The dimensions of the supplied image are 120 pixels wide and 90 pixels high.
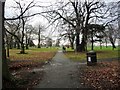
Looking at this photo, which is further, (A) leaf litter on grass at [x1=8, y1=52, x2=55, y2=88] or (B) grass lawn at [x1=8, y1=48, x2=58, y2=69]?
(B) grass lawn at [x1=8, y1=48, x2=58, y2=69]

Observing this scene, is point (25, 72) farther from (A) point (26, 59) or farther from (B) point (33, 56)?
(B) point (33, 56)

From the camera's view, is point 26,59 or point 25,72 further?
point 26,59

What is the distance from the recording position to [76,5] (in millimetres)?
43938

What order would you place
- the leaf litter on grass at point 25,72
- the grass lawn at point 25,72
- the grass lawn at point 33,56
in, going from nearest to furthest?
the grass lawn at point 25,72 < the leaf litter on grass at point 25,72 < the grass lawn at point 33,56

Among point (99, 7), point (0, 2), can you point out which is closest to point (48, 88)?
point (0, 2)

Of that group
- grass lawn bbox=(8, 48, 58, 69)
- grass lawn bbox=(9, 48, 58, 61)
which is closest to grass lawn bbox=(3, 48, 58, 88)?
grass lawn bbox=(8, 48, 58, 69)

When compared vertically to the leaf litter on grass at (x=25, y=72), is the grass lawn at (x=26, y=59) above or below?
above

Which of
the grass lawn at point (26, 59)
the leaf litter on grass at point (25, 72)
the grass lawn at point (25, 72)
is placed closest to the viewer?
the grass lawn at point (25, 72)

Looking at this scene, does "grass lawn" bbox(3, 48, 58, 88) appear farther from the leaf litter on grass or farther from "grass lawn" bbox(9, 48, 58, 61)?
"grass lawn" bbox(9, 48, 58, 61)

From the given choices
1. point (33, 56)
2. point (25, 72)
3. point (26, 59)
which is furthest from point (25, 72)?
point (33, 56)

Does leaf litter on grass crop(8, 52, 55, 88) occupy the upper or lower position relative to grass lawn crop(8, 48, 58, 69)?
lower

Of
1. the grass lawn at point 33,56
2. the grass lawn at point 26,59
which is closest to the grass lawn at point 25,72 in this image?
the grass lawn at point 26,59

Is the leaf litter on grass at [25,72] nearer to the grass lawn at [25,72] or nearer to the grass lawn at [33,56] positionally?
the grass lawn at [25,72]

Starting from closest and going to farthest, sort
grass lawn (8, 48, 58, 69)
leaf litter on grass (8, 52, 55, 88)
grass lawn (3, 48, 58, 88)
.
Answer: grass lawn (3, 48, 58, 88) → leaf litter on grass (8, 52, 55, 88) → grass lawn (8, 48, 58, 69)
